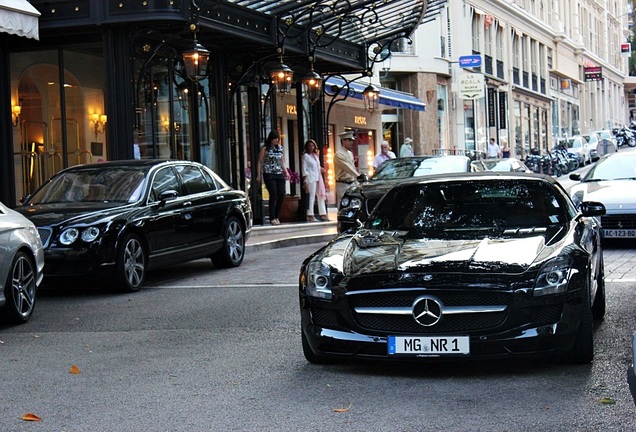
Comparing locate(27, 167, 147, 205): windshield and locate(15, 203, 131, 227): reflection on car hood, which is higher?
locate(27, 167, 147, 205): windshield

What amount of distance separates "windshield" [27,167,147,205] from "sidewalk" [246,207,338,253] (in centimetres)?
461

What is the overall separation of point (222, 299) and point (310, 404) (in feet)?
17.3

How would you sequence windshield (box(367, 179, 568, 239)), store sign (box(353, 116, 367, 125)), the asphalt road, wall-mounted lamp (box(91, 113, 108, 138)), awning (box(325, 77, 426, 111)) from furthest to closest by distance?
store sign (box(353, 116, 367, 125)) < awning (box(325, 77, 426, 111)) < wall-mounted lamp (box(91, 113, 108, 138)) < windshield (box(367, 179, 568, 239)) < the asphalt road

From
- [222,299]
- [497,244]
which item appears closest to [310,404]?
[497,244]

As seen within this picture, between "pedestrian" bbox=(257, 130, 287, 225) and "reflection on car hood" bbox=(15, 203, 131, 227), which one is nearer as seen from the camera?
"reflection on car hood" bbox=(15, 203, 131, 227)

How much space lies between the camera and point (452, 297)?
677 centimetres

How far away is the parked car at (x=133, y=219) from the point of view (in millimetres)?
11812

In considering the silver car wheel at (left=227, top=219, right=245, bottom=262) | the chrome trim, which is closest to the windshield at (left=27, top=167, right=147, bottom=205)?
the silver car wheel at (left=227, top=219, right=245, bottom=262)

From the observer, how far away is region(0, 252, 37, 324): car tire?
31.6 feet

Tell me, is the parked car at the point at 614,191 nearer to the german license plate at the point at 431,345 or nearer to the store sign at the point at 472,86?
the german license plate at the point at 431,345

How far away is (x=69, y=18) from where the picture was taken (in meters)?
16.9

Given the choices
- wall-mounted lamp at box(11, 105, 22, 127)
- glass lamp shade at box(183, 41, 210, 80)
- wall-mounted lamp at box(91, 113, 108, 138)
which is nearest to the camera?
glass lamp shade at box(183, 41, 210, 80)

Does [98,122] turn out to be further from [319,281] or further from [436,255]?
[436,255]

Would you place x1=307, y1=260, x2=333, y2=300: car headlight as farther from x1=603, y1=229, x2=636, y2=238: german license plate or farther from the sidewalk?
the sidewalk
